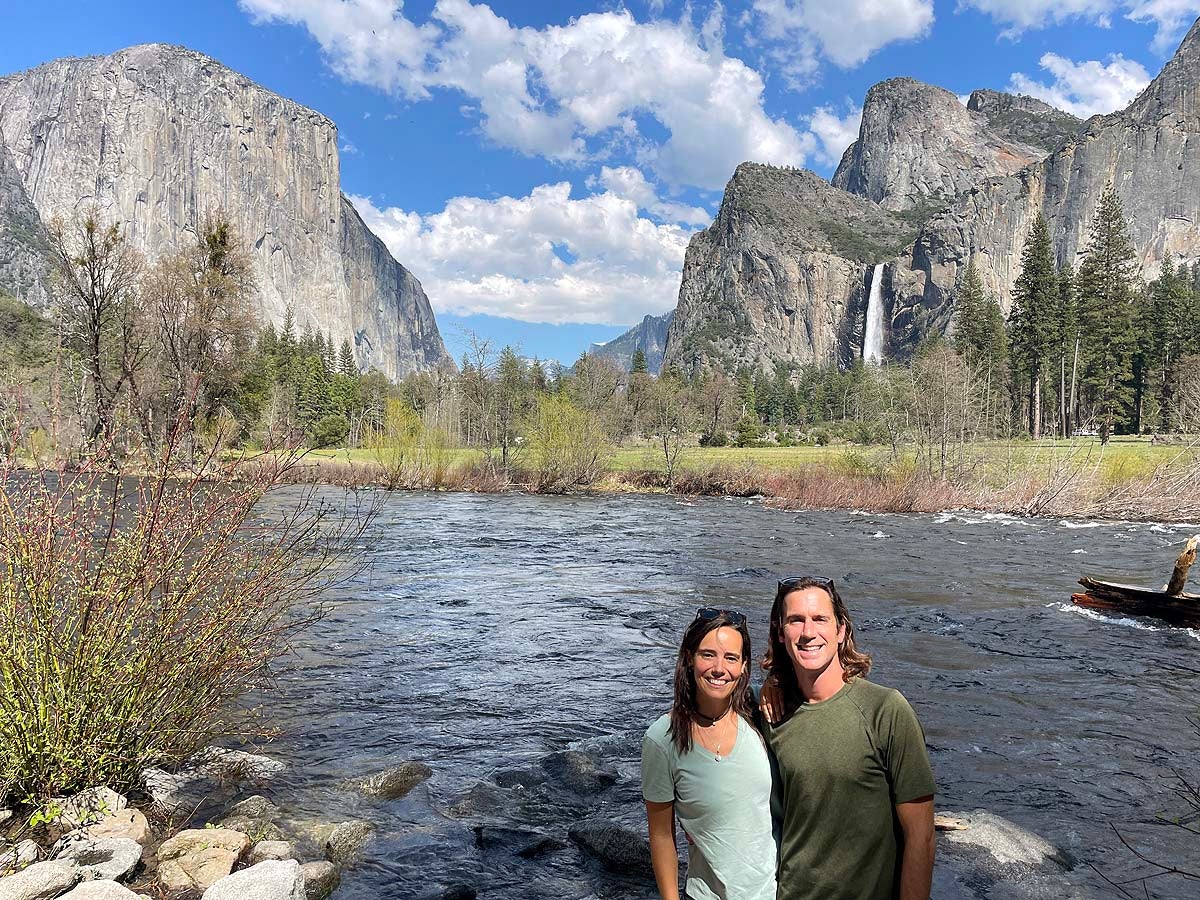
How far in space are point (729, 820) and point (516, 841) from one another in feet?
13.3

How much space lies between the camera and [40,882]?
443cm

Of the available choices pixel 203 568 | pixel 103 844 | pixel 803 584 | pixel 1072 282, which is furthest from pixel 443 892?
pixel 1072 282

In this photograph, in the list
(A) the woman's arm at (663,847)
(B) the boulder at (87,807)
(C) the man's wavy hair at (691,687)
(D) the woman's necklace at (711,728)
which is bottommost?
(B) the boulder at (87,807)

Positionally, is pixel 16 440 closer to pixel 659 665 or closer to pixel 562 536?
pixel 659 665

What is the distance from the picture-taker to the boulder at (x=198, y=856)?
4.94m

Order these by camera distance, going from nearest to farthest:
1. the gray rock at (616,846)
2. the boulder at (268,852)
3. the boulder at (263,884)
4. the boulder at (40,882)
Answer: the boulder at (40,882) → the boulder at (263,884) → the boulder at (268,852) → the gray rock at (616,846)

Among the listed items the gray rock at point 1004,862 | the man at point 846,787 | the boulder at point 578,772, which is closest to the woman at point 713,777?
the man at point 846,787

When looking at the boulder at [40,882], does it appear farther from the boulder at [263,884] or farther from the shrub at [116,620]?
the shrub at [116,620]

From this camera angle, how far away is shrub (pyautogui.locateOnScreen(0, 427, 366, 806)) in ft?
17.4

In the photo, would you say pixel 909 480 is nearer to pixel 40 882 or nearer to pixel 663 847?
pixel 663 847

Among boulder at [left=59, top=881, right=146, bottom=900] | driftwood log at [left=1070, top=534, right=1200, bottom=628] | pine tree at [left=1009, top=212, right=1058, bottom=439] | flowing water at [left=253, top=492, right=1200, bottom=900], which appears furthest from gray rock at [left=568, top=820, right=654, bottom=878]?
pine tree at [left=1009, top=212, right=1058, bottom=439]

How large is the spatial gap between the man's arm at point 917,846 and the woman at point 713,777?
0.47 metres

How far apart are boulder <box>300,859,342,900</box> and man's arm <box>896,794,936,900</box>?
416cm

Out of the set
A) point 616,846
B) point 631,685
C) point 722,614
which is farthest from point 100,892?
point 631,685
